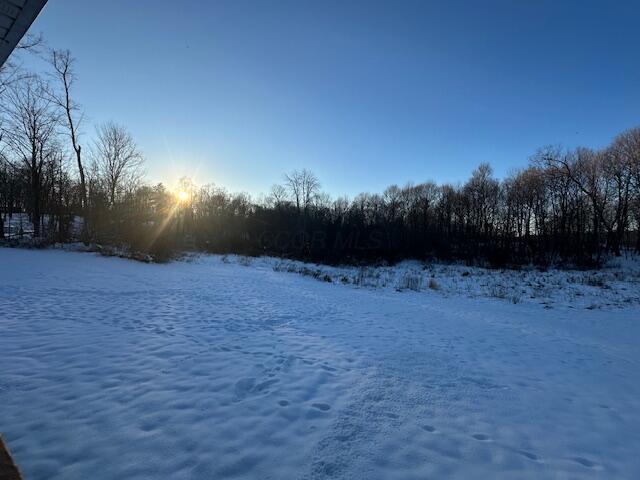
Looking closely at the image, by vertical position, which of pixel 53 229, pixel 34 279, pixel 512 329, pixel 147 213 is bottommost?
pixel 512 329

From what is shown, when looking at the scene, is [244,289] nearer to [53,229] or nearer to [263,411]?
[263,411]

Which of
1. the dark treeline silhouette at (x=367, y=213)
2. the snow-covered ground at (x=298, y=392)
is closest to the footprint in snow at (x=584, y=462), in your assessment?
the snow-covered ground at (x=298, y=392)

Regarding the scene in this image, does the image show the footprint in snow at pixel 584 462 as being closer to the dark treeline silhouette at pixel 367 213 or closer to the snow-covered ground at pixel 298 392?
→ the snow-covered ground at pixel 298 392

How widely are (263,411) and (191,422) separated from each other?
793 mm

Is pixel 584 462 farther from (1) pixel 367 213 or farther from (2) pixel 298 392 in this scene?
Result: (1) pixel 367 213

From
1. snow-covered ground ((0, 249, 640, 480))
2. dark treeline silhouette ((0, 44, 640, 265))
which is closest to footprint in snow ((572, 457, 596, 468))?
snow-covered ground ((0, 249, 640, 480))

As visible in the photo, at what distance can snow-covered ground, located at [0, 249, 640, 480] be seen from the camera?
2869 mm

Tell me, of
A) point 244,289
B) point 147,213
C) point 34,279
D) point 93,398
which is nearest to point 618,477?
point 93,398

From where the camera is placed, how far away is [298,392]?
4211 millimetres

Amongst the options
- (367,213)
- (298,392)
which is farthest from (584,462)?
(367,213)

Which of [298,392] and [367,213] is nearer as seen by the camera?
[298,392]

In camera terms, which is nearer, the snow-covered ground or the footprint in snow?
the snow-covered ground

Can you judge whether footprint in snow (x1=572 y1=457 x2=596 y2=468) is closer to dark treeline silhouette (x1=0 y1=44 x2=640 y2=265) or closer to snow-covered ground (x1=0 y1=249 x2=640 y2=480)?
snow-covered ground (x1=0 y1=249 x2=640 y2=480)

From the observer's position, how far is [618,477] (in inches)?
118
